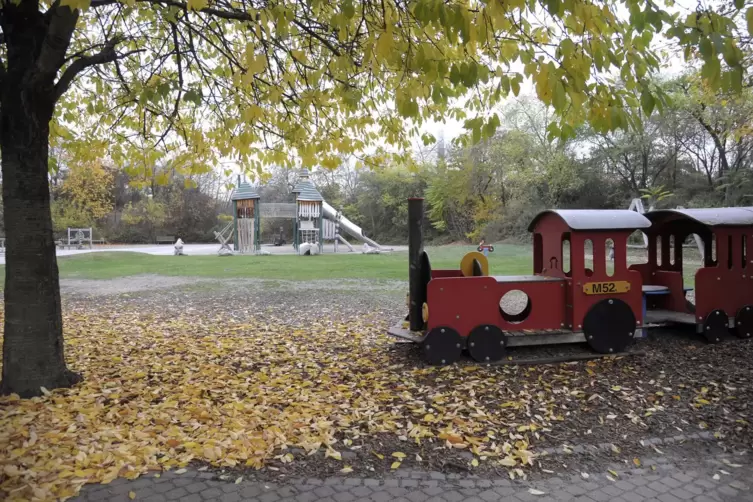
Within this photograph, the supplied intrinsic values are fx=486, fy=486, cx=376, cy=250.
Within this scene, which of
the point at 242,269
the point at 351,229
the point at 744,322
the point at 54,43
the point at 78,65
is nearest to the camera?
the point at 54,43

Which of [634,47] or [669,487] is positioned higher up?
[634,47]

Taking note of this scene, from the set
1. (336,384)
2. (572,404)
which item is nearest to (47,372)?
(336,384)

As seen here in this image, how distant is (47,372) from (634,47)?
20.2ft

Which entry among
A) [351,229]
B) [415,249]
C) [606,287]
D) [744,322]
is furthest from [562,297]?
[351,229]

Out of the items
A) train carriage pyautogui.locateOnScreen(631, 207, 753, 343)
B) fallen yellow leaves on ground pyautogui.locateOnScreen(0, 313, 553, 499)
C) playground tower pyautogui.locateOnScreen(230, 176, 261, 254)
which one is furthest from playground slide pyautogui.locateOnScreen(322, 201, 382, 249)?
train carriage pyautogui.locateOnScreen(631, 207, 753, 343)

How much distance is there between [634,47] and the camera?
13.3ft

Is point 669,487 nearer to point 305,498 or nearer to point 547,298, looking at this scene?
point 305,498

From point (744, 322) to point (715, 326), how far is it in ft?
1.66

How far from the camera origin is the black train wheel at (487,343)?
231 inches

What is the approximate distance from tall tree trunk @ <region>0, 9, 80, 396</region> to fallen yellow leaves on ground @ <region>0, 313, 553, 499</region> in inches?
16.7

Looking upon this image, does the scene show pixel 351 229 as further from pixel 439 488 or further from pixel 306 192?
pixel 439 488

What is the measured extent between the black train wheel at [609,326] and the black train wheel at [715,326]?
1.35 metres

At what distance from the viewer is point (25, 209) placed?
461cm

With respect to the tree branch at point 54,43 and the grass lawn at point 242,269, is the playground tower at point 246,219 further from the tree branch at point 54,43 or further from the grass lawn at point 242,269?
the tree branch at point 54,43
